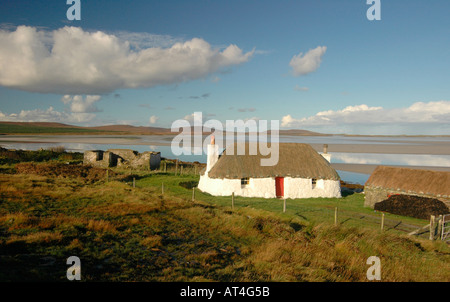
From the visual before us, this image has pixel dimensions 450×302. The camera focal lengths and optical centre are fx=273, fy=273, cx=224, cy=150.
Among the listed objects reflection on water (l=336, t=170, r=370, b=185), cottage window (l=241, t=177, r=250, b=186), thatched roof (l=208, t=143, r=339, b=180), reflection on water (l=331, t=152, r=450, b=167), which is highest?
thatched roof (l=208, t=143, r=339, b=180)

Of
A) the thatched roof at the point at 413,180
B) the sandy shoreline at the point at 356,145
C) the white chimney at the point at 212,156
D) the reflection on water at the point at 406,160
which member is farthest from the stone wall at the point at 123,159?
the sandy shoreline at the point at 356,145

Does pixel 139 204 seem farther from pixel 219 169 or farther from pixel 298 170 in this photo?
pixel 298 170

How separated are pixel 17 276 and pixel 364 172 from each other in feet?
145

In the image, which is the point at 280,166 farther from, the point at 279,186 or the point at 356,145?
the point at 356,145

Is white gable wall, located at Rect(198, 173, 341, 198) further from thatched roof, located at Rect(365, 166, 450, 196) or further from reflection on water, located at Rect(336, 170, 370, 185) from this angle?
reflection on water, located at Rect(336, 170, 370, 185)

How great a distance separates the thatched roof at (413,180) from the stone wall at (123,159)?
85.0 feet

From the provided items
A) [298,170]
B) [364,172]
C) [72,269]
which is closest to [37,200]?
[72,269]

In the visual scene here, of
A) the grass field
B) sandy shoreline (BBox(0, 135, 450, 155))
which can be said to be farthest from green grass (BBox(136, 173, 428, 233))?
sandy shoreline (BBox(0, 135, 450, 155))

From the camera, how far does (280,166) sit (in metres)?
26.8

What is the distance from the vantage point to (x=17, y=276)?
5.82m

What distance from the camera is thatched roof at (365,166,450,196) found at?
2041 cm

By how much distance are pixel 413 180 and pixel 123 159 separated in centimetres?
3316
